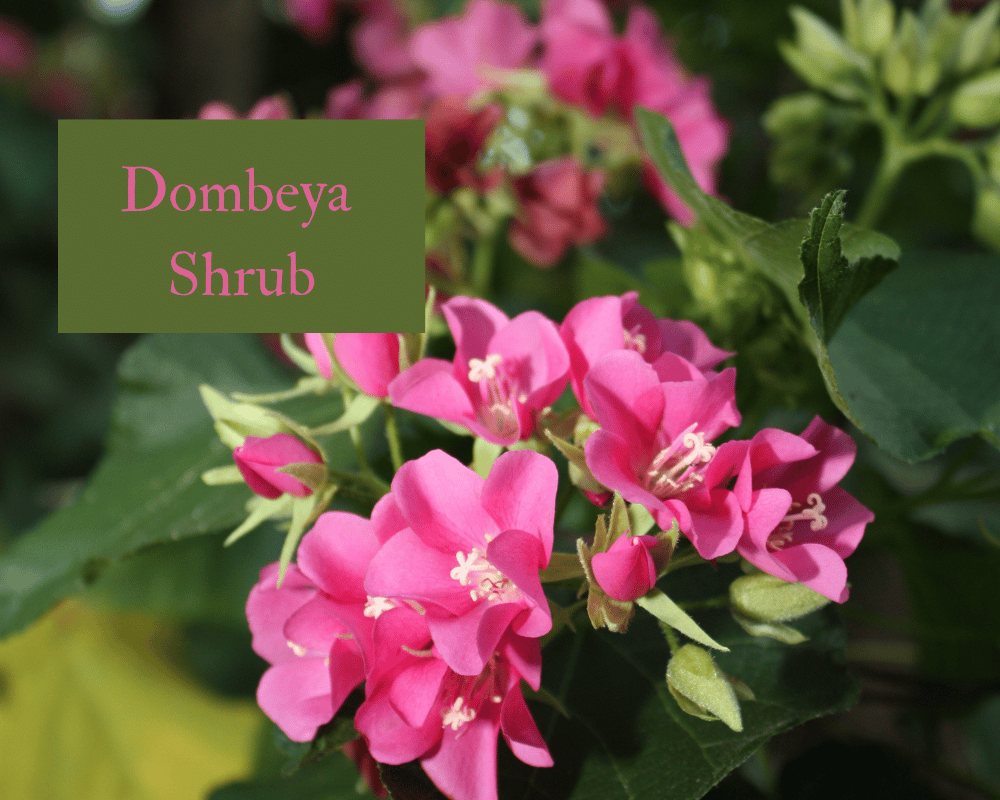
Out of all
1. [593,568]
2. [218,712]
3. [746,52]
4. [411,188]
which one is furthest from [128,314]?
[746,52]

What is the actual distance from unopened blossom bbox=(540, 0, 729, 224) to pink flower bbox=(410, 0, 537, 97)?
0.14 feet

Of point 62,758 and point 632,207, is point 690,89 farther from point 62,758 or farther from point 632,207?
point 62,758

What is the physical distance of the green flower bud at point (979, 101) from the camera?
0.55 meters

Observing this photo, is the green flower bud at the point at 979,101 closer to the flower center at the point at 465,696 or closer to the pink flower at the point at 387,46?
the flower center at the point at 465,696

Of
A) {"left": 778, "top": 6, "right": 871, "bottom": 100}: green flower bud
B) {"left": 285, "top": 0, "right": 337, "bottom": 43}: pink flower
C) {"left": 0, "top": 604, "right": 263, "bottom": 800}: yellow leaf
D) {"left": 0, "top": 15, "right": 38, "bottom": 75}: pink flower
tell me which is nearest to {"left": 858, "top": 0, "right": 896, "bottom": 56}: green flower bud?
{"left": 778, "top": 6, "right": 871, "bottom": 100}: green flower bud

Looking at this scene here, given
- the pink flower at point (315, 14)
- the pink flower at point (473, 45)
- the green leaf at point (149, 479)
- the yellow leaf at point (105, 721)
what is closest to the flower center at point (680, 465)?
the green leaf at point (149, 479)

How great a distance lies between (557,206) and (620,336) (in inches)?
14.1

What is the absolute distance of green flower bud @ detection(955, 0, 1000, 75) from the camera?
0.55m

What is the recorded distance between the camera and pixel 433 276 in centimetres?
68

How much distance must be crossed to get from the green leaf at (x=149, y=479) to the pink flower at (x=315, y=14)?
3.07 feet

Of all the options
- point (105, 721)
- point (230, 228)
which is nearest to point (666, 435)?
point (230, 228)

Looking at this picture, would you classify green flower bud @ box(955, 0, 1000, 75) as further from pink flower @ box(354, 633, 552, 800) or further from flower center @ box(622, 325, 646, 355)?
pink flower @ box(354, 633, 552, 800)

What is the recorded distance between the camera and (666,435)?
1.10ft

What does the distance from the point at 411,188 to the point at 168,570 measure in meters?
0.67
